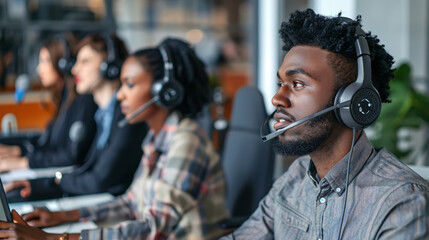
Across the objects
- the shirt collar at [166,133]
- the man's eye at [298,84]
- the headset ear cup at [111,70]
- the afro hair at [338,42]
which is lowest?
the shirt collar at [166,133]

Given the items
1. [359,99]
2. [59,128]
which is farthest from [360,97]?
[59,128]

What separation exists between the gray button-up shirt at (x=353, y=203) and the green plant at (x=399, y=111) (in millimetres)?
1356

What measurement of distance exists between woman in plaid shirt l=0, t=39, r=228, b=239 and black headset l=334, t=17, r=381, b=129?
25.6 inches

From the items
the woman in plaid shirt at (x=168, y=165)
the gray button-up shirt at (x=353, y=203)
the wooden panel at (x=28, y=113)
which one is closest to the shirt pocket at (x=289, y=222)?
the gray button-up shirt at (x=353, y=203)

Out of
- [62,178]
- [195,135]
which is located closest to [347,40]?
[195,135]

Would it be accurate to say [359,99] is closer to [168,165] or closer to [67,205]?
[168,165]

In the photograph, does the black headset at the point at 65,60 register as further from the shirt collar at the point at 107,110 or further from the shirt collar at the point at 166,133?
the shirt collar at the point at 166,133

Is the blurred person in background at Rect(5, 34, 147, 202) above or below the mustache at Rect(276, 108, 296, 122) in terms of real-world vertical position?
below

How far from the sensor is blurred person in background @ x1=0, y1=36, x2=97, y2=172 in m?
2.59

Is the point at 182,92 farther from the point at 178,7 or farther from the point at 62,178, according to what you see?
the point at 178,7

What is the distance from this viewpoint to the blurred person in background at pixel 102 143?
2.09 meters

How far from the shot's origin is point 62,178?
2176 mm

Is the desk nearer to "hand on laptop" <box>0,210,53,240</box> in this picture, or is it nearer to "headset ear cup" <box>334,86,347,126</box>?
"hand on laptop" <box>0,210,53,240</box>

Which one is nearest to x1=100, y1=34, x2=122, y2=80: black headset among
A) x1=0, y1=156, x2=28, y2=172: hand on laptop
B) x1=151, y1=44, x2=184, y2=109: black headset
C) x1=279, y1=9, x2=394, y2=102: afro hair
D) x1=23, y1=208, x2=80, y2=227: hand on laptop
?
x1=0, y1=156, x2=28, y2=172: hand on laptop
